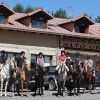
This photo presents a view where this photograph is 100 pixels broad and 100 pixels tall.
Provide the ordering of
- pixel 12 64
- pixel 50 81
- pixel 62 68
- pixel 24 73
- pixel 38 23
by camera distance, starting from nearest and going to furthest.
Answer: pixel 12 64 → pixel 24 73 → pixel 62 68 → pixel 50 81 → pixel 38 23

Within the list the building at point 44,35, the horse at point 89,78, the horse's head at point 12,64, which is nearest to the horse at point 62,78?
the horse at point 89,78

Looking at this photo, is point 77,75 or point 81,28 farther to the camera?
point 81,28

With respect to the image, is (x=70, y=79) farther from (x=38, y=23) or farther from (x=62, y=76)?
(x=38, y=23)

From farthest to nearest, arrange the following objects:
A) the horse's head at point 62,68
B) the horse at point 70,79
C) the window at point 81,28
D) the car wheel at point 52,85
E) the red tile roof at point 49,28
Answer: the window at point 81,28, the red tile roof at point 49,28, the car wheel at point 52,85, the horse at point 70,79, the horse's head at point 62,68

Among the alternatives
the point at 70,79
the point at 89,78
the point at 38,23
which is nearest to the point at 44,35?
the point at 38,23

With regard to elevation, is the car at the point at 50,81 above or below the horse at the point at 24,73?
below

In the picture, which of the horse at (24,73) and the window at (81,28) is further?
the window at (81,28)

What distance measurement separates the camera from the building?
122 ft

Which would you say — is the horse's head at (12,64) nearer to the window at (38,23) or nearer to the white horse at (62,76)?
the white horse at (62,76)

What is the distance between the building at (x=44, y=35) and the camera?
3709 centimetres

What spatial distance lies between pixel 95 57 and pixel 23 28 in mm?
9345

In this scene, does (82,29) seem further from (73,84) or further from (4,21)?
(73,84)

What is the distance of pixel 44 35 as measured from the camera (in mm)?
39031

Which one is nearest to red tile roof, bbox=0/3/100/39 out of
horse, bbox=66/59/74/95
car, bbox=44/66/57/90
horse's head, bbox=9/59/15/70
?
car, bbox=44/66/57/90
